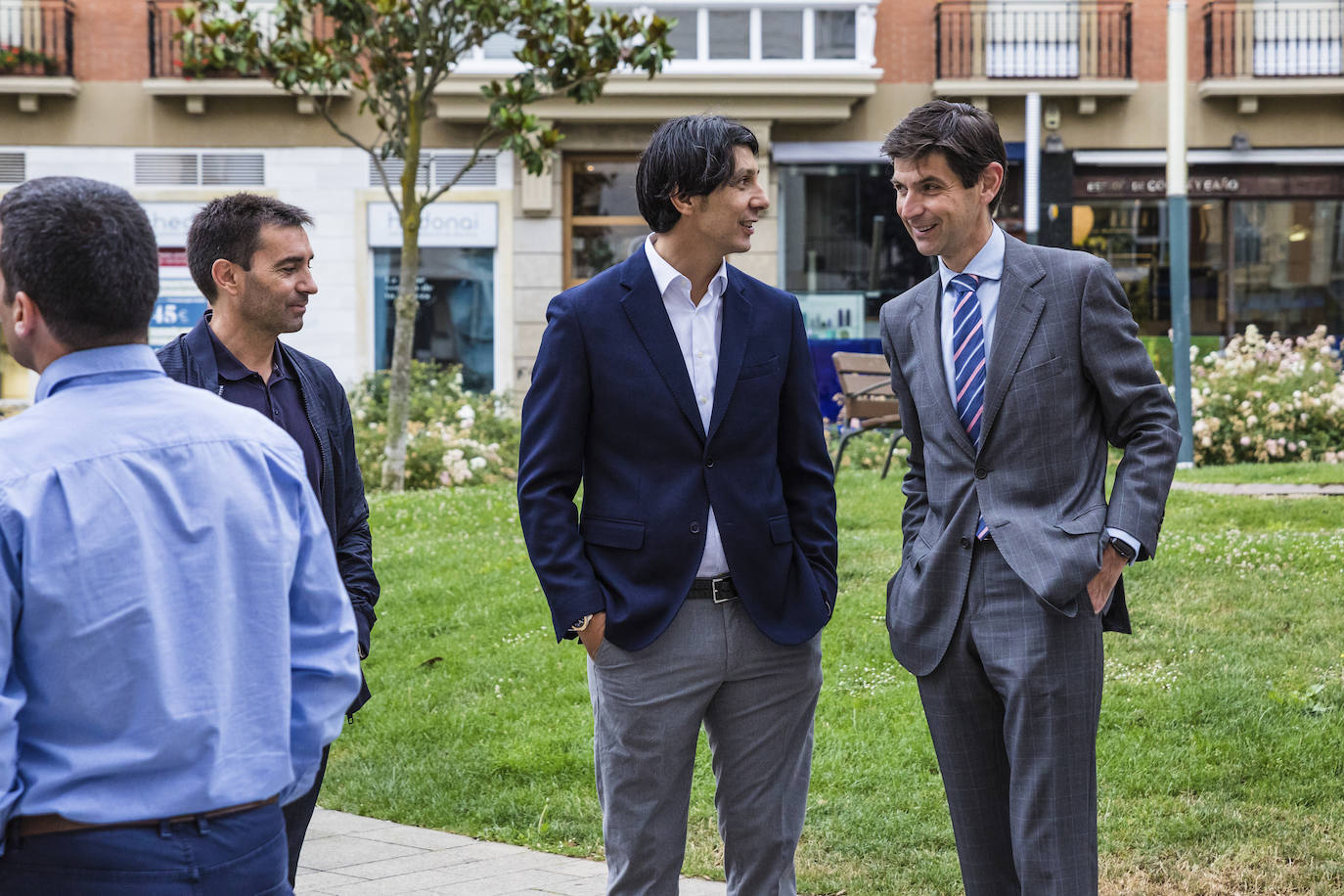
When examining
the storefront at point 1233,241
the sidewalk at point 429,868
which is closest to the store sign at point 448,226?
the storefront at point 1233,241

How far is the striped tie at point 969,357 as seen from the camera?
136 inches

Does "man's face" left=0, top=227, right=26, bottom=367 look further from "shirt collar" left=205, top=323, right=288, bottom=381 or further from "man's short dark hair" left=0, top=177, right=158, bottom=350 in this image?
"shirt collar" left=205, top=323, right=288, bottom=381

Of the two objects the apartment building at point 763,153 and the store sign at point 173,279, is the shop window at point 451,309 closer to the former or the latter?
the apartment building at point 763,153

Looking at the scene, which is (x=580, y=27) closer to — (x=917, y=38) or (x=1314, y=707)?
(x=1314, y=707)

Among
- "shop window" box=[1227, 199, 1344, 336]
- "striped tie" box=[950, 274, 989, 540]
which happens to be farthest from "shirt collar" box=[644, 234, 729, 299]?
"shop window" box=[1227, 199, 1344, 336]

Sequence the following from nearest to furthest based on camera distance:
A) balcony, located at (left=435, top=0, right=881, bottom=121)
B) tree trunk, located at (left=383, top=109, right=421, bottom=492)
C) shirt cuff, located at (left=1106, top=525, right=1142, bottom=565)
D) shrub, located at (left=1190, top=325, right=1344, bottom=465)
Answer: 1. shirt cuff, located at (left=1106, top=525, right=1142, bottom=565)
2. tree trunk, located at (left=383, top=109, right=421, bottom=492)
3. shrub, located at (left=1190, top=325, right=1344, bottom=465)
4. balcony, located at (left=435, top=0, right=881, bottom=121)

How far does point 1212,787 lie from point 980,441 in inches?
98.5

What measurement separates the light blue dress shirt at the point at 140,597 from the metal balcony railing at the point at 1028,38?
77.5ft

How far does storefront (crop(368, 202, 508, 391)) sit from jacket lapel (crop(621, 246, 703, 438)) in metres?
20.9

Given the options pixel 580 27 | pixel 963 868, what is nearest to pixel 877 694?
pixel 963 868

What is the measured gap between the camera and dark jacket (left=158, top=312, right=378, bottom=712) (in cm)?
343

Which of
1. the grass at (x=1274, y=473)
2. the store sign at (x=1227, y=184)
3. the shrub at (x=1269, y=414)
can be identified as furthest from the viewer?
the store sign at (x=1227, y=184)

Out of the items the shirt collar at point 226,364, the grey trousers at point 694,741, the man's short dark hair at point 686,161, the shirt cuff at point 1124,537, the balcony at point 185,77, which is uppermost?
the balcony at point 185,77

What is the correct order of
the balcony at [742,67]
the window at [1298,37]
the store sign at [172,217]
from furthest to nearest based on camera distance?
1. the window at [1298,37]
2. the store sign at [172,217]
3. the balcony at [742,67]
